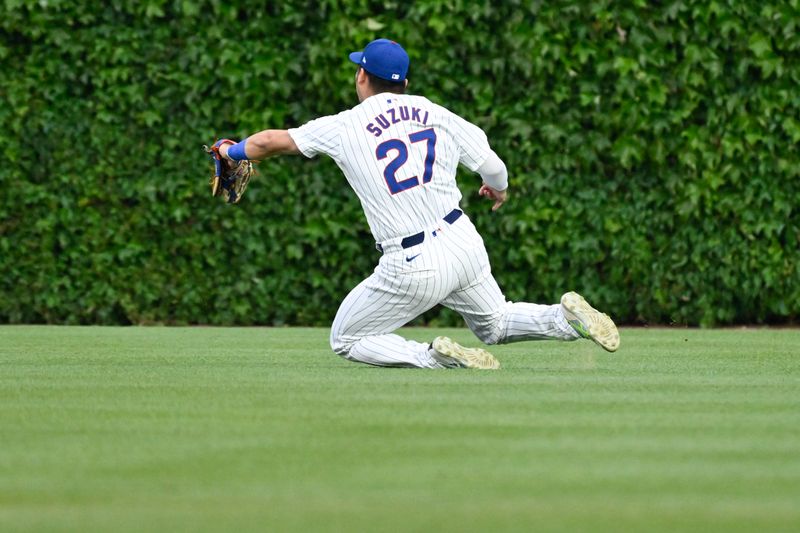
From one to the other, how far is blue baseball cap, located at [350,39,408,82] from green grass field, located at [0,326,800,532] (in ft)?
→ 4.62

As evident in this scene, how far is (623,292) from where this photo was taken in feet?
36.6

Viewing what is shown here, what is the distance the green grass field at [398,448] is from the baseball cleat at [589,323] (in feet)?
0.50

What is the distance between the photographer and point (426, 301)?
714 cm

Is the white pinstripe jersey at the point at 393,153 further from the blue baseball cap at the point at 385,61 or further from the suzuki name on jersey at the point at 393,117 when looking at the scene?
the blue baseball cap at the point at 385,61

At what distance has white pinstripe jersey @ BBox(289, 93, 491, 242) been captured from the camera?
702 centimetres

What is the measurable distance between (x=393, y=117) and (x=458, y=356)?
1.15 metres

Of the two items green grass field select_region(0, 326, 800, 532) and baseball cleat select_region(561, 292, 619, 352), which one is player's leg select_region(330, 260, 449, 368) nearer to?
green grass field select_region(0, 326, 800, 532)

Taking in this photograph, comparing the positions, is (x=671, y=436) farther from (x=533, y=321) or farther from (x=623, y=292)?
(x=623, y=292)

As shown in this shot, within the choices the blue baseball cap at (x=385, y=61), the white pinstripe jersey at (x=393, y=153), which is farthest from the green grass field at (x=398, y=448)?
the blue baseball cap at (x=385, y=61)

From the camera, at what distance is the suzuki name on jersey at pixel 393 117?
7012 mm

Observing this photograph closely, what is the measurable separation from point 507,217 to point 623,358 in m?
3.20

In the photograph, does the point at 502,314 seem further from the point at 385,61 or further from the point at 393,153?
the point at 385,61

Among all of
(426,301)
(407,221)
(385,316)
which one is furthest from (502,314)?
(407,221)

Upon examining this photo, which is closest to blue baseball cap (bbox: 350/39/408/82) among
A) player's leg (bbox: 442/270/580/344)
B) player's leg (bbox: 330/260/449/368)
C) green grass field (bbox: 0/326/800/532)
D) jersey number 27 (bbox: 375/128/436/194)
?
jersey number 27 (bbox: 375/128/436/194)
